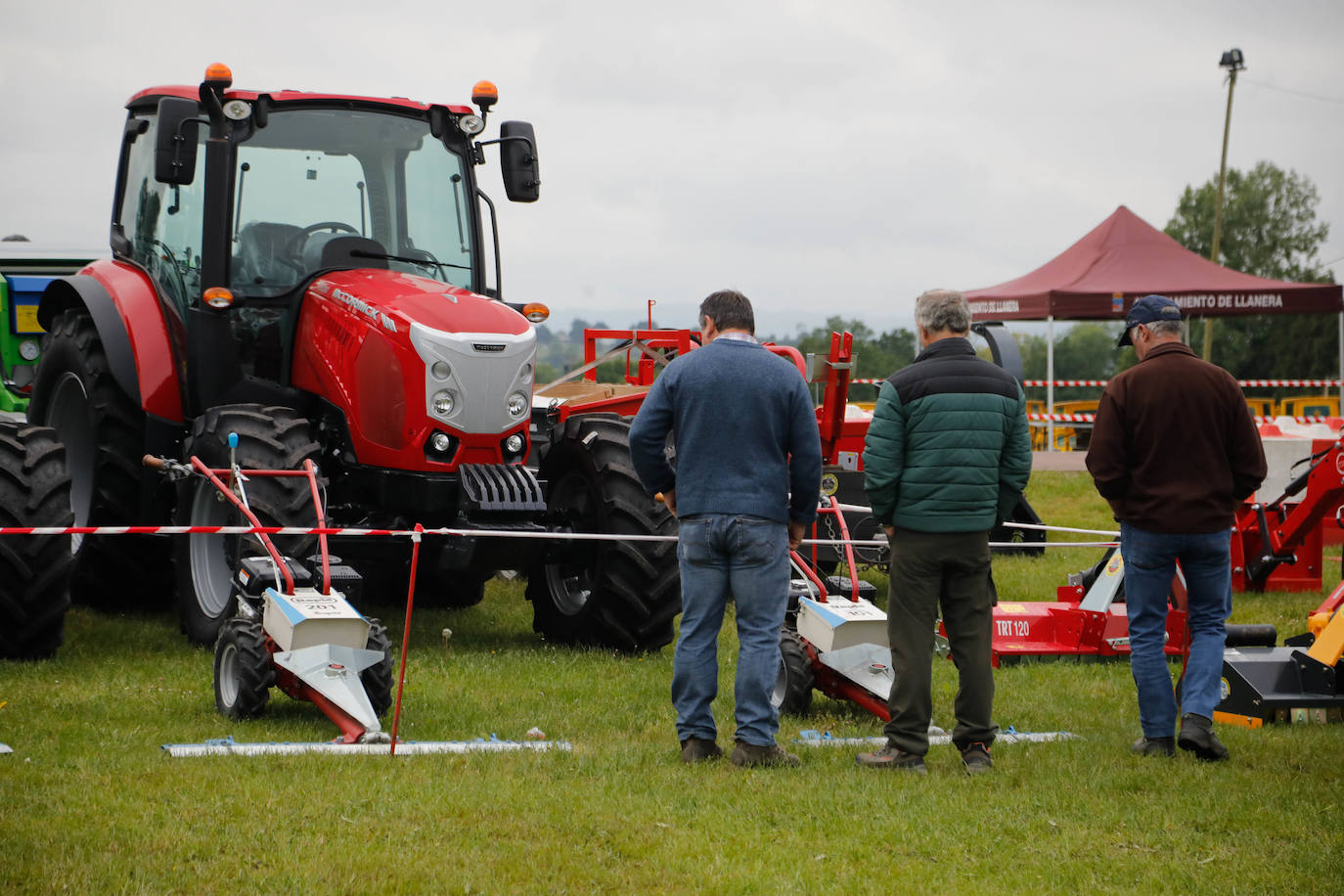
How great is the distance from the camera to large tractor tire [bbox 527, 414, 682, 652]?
7957 mm

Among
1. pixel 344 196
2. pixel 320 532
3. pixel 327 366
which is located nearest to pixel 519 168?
pixel 344 196

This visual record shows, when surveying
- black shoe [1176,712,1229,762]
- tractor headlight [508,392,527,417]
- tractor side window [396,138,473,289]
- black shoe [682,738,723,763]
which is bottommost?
black shoe [682,738,723,763]

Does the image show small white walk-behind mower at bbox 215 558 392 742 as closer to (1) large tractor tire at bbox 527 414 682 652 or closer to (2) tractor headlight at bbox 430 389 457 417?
(2) tractor headlight at bbox 430 389 457 417

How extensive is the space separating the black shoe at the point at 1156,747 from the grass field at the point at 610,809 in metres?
0.08

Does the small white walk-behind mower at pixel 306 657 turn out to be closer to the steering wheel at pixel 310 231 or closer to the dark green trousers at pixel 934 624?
the dark green trousers at pixel 934 624

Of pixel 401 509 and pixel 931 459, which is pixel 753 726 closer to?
pixel 931 459

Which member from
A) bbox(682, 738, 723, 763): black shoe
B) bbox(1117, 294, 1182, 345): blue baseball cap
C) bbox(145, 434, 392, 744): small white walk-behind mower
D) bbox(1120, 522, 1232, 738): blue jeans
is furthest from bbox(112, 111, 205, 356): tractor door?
bbox(1120, 522, 1232, 738): blue jeans

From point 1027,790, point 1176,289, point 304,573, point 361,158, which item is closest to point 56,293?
point 361,158

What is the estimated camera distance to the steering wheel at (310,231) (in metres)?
8.49

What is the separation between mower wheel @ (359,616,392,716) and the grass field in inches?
5.5

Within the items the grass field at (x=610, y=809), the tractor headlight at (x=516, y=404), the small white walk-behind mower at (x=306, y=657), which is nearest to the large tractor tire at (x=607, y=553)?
the tractor headlight at (x=516, y=404)

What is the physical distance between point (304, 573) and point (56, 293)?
4206mm

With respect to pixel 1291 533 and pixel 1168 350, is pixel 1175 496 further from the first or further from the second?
pixel 1291 533

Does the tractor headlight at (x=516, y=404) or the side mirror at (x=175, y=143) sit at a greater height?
the side mirror at (x=175, y=143)
